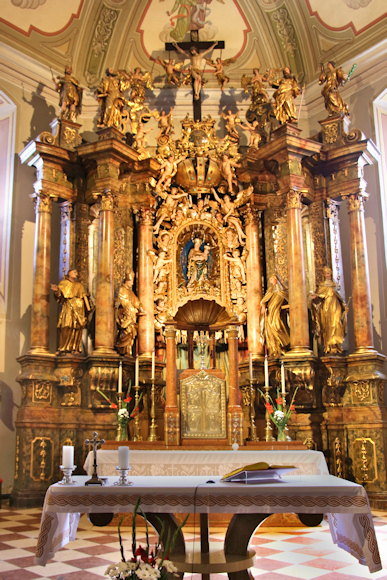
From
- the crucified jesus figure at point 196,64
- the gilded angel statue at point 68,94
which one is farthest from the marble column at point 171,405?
the crucified jesus figure at point 196,64

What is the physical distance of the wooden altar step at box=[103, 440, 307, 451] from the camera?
7.82m

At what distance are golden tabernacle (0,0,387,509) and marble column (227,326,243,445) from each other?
27mm

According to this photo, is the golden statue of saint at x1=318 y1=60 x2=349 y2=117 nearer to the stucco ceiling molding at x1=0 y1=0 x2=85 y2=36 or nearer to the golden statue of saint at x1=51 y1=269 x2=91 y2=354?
the stucco ceiling molding at x1=0 y1=0 x2=85 y2=36

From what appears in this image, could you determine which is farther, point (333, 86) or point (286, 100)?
point (333, 86)

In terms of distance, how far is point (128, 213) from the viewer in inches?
431

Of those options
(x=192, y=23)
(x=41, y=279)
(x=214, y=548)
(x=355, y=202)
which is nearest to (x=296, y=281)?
(x=355, y=202)

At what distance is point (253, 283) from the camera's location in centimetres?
1068

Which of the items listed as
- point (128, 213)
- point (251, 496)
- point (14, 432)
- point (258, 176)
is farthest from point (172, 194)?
point (251, 496)

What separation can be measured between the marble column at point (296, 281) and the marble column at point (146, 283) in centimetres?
253

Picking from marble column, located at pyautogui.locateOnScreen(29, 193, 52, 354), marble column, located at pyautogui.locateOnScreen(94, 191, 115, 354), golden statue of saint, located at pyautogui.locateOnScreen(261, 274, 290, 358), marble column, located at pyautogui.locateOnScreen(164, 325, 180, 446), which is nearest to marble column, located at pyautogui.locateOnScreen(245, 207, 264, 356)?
golden statue of saint, located at pyautogui.locateOnScreen(261, 274, 290, 358)

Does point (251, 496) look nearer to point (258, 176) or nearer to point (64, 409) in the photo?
point (64, 409)

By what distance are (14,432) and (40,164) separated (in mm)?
4763

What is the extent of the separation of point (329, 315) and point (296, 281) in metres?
0.81

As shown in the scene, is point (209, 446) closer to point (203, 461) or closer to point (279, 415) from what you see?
point (203, 461)
